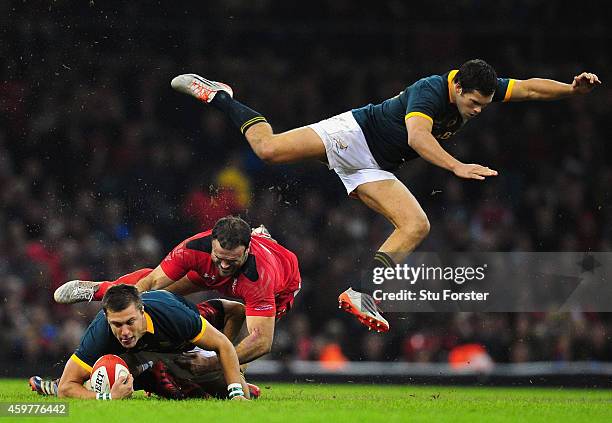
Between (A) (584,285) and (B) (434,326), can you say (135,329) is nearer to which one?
(B) (434,326)

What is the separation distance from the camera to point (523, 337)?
14.8 m

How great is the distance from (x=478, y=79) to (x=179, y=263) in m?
2.90

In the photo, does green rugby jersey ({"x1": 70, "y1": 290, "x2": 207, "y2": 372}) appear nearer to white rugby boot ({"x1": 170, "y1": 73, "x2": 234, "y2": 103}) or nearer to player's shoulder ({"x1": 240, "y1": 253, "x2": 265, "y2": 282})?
player's shoulder ({"x1": 240, "y1": 253, "x2": 265, "y2": 282})

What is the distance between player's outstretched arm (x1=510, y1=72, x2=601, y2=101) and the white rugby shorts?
1.32 metres

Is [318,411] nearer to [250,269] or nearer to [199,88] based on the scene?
[250,269]

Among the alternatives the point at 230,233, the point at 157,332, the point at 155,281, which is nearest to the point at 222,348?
→ the point at 157,332

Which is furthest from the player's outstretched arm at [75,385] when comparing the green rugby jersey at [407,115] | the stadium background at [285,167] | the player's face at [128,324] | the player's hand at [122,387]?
the stadium background at [285,167]

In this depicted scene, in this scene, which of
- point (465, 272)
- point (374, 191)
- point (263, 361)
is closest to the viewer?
point (374, 191)

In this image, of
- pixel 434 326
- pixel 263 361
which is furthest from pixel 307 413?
pixel 434 326

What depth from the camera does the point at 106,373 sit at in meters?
7.50

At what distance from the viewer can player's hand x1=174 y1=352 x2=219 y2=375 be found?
8.03m

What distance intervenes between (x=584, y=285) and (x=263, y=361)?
4743 mm

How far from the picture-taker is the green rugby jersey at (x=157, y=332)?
7.41 meters

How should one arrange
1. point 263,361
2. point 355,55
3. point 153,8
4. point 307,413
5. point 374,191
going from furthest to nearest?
point 355,55 < point 153,8 < point 263,361 < point 374,191 < point 307,413
